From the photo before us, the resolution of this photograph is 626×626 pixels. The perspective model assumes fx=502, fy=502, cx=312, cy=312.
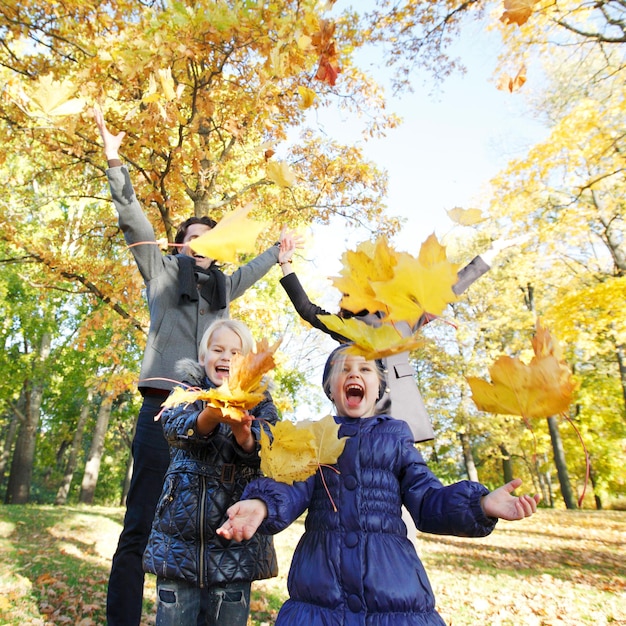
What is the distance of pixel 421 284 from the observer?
105cm

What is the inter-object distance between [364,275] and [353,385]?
0.63m

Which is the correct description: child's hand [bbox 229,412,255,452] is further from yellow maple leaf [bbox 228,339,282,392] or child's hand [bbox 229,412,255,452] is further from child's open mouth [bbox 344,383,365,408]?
child's open mouth [bbox 344,383,365,408]

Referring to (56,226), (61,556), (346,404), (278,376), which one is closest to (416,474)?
(346,404)

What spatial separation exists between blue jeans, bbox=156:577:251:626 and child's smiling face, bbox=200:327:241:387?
0.70 m

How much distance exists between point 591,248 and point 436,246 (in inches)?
536

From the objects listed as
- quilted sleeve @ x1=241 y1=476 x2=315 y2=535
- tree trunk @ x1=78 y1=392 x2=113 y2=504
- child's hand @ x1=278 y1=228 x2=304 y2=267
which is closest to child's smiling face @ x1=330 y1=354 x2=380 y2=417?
quilted sleeve @ x1=241 y1=476 x2=315 y2=535

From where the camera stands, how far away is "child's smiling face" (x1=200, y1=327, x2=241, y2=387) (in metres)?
1.89

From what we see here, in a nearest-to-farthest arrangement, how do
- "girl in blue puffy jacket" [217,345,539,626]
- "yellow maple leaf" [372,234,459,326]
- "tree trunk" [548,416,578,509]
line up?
1. "yellow maple leaf" [372,234,459,326]
2. "girl in blue puffy jacket" [217,345,539,626]
3. "tree trunk" [548,416,578,509]

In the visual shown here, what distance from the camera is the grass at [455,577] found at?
3.46 m

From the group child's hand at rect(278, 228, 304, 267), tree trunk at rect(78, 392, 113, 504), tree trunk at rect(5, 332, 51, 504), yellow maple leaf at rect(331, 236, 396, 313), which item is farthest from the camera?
tree trunk at rect(5, 332, 51, 504)

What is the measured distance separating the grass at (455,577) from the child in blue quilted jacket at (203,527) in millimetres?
1605

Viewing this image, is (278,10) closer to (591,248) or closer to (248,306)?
(248,306)

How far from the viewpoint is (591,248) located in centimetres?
1275

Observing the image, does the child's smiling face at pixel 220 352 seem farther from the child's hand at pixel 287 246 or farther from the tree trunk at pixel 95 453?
the tree trunk at pixel 95 453
